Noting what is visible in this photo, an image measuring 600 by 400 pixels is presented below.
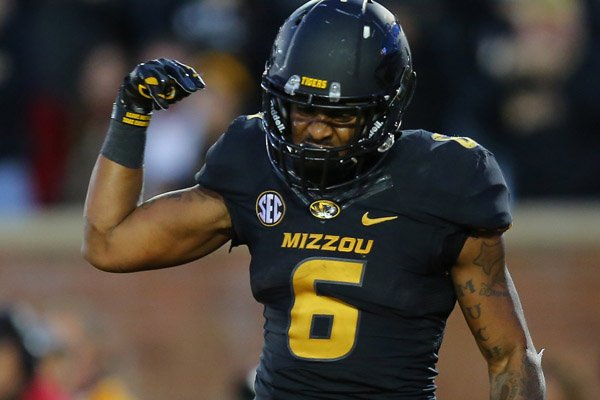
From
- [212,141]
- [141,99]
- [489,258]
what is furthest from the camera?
[212,141]

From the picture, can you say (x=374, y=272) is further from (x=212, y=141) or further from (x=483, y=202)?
(x=212, y=141)

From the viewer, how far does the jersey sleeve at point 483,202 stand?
12.0ft

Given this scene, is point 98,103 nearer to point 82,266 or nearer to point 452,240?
point 82,266

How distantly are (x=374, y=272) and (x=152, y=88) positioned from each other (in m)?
0.77

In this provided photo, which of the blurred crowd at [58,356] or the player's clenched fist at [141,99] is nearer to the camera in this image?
the player's clenched fist at [141,99]

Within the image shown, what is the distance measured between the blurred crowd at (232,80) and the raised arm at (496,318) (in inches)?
157

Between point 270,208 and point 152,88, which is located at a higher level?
point 152,88

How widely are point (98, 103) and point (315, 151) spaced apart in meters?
4.84

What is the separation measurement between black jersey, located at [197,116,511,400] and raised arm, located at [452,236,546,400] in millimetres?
50

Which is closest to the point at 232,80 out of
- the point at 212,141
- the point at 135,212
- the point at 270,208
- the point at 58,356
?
the point at 212,141

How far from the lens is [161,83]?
385 centimetres

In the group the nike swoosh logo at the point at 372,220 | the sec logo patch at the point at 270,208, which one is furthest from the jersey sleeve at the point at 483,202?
the sec logo patch at the point at 270,208

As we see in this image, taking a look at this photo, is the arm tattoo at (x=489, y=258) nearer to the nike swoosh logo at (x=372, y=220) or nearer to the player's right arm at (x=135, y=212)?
the nike swoosh logo at (x=372, y=220)

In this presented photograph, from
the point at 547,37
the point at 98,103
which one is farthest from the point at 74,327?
the point at 547,37
